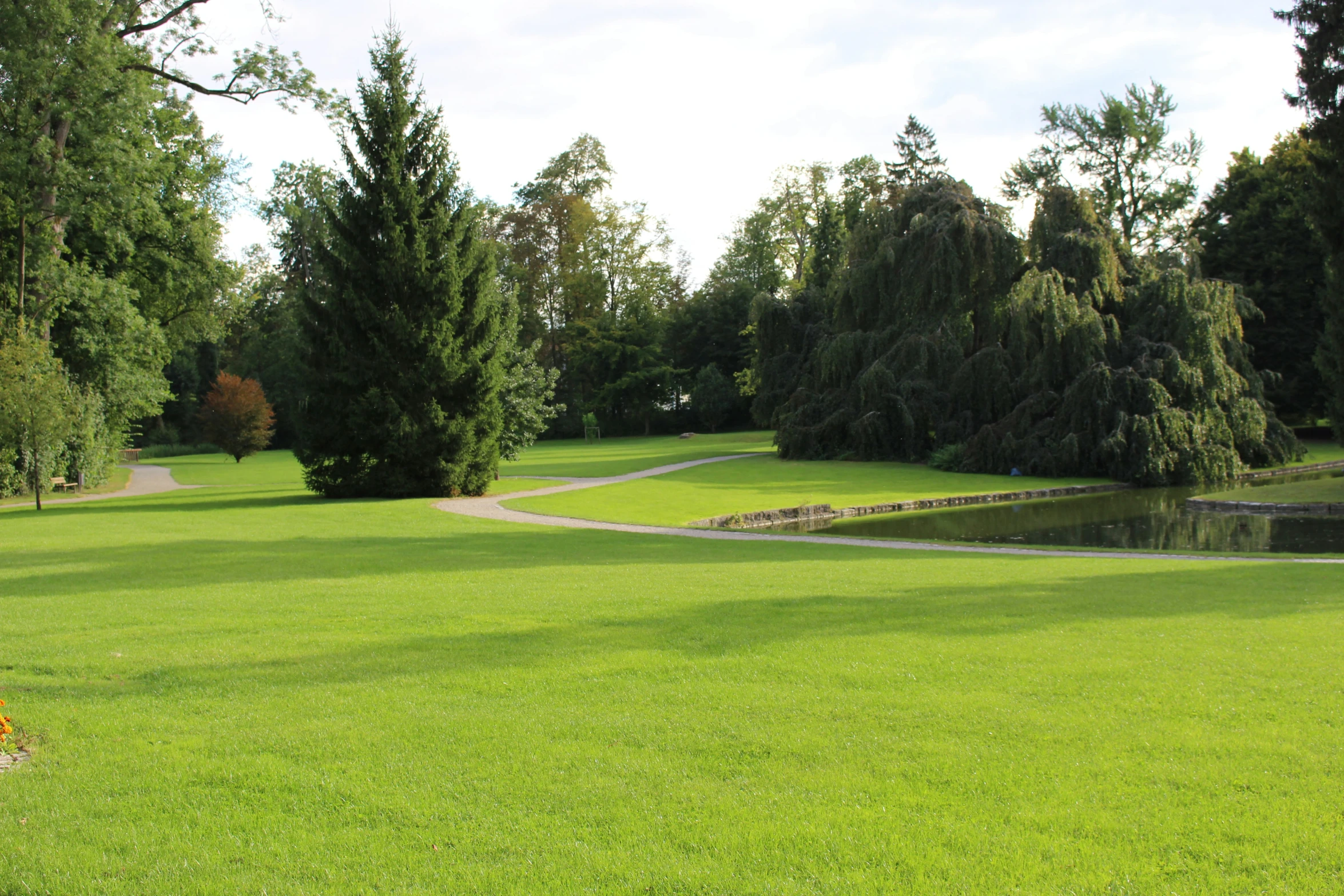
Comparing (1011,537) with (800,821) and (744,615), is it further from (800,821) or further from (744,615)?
(800,821)

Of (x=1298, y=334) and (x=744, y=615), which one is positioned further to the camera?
(x=1298, y=334)

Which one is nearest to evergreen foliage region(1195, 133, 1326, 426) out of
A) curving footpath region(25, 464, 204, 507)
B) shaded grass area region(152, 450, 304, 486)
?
shaded grass area region(152, 450, 304, 486)

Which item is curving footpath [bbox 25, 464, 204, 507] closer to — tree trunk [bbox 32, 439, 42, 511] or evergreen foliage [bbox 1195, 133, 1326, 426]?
tree trunk [bbox 32, 439, 42, 511]

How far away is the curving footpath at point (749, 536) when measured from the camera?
43.7ft

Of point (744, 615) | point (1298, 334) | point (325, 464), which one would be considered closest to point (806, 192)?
point (1298, 334)

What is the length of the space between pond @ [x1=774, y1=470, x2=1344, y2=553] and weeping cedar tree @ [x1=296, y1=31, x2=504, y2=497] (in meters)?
8.98

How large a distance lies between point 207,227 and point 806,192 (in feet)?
155

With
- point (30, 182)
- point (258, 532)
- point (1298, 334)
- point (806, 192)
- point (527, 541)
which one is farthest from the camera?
point (806, 192)

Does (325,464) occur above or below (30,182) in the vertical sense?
below

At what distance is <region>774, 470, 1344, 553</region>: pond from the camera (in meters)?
17.4

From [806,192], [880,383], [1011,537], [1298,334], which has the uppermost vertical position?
[806,192]

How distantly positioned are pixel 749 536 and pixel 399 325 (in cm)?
1171

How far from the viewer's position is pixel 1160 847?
11.3 ft

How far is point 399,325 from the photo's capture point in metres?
23.3
